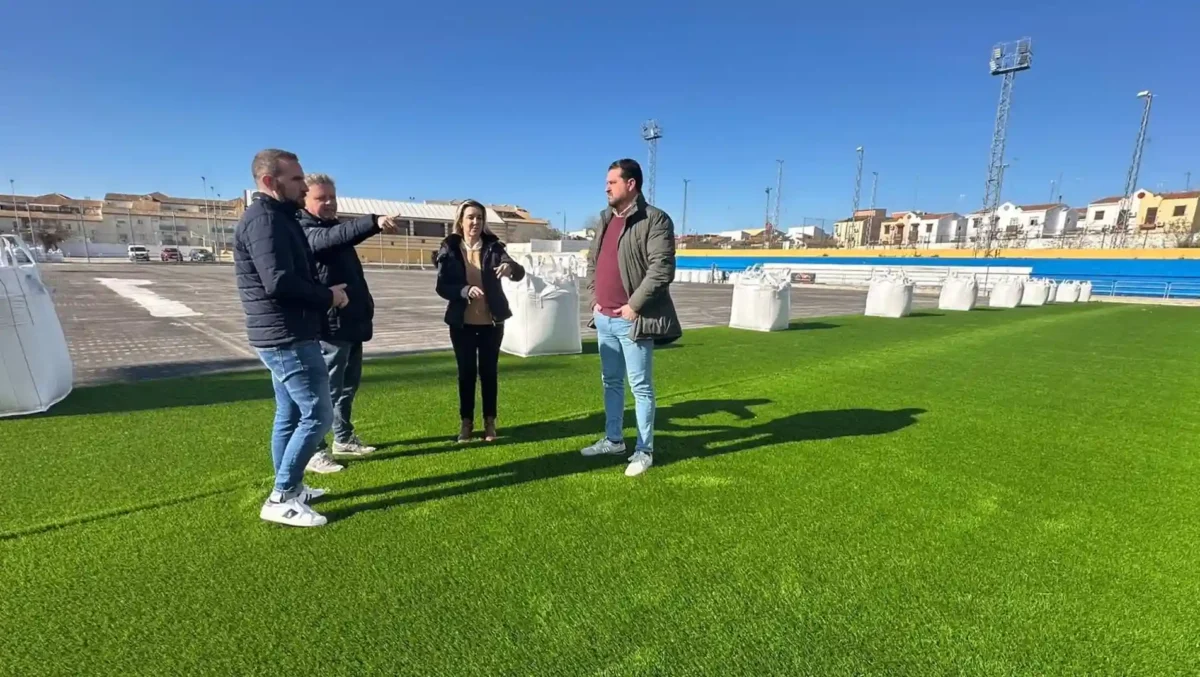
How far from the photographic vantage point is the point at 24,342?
172 inches

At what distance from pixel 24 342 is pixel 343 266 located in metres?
3.15

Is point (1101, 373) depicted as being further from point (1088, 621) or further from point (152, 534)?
point (152, 534)

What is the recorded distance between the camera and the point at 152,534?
2641 mm

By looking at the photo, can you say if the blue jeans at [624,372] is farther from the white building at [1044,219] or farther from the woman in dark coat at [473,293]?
the white building at [1044,219]

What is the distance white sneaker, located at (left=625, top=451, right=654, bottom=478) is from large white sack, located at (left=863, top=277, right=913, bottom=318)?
1358 centimetres

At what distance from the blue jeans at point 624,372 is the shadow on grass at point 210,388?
2.62 metres

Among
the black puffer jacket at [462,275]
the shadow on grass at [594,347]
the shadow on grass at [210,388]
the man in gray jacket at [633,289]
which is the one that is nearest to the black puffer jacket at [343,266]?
the black puffer jacket at [462,275]

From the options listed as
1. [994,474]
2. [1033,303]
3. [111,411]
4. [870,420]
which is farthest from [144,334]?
[1033,303]

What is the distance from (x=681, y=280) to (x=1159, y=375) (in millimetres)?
34167

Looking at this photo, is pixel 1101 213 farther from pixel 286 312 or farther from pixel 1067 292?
pixel 286 312

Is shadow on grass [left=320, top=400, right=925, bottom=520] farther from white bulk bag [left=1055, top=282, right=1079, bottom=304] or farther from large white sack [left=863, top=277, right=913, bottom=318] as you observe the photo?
white bulk bag [left=1055, top=282, right=1079, bottom=304]

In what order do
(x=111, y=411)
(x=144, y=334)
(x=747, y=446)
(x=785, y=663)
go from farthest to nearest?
(x=144, y=334)
(x=111, y=411)
(x=747, y=446)
(x=785, y=663)

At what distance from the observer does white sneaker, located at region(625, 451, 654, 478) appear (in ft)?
11.4

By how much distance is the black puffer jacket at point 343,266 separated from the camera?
3061 millimetres
